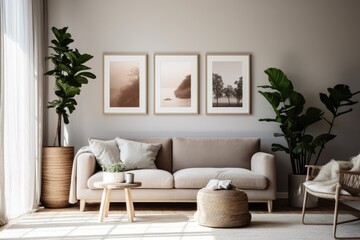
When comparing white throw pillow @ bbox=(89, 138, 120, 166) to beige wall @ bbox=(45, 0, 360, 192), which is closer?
white throw pillow @ bbox=(89, 138, 120, 166)

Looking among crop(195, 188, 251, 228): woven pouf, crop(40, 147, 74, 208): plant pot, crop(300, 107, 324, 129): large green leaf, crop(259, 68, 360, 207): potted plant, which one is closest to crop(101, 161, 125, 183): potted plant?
crop(195, 188, 251, 228): woven pouf

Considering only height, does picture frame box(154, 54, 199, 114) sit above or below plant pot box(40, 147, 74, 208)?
above

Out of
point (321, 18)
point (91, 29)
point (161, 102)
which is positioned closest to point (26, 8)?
point (91, 29)

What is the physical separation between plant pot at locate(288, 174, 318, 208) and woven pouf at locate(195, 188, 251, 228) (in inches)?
55.4

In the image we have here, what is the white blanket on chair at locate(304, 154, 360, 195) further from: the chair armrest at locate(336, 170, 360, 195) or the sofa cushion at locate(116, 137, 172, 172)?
the sofa cushion at locate(116, 137, 172, 172)

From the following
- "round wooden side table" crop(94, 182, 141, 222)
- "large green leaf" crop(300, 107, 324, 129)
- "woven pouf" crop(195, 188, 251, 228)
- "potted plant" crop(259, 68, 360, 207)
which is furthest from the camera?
"large green leaf" crop(300, 107, 324, 129)

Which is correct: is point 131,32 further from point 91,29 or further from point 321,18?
point 321,18

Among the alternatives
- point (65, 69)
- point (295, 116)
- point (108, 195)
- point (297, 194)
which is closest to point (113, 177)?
point (108, 195)

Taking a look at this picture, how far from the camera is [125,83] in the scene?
236 inches

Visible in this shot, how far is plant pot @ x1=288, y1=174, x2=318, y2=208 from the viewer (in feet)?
17.7

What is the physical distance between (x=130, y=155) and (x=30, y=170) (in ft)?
3.65

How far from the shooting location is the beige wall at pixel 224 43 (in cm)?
600

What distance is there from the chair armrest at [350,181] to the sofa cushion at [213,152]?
5.80 feet

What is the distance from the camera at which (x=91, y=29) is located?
19.7 ft
